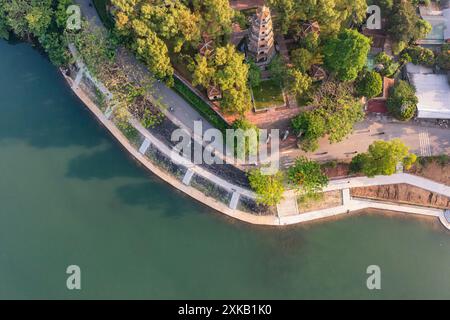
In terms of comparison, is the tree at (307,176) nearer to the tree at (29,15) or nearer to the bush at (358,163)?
the bush at (358,163)

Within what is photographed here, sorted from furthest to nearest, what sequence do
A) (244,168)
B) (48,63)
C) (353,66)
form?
(48,63) → (244,168) → (353,66)

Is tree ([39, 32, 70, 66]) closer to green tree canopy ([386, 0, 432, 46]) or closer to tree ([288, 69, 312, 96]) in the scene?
tree ([288, 69, 312, 96])

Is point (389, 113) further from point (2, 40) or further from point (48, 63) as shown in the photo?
point (2, 40)

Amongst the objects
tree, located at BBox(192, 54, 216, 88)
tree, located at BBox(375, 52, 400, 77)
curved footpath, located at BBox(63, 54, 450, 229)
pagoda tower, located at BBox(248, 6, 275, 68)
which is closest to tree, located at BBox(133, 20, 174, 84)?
tree, located at BBox(192, 54, 216, 88)

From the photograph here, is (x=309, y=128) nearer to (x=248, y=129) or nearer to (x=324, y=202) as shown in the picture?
(x=248, y=129)

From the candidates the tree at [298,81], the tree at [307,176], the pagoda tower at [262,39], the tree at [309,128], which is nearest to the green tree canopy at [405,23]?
the tree at [298,81]

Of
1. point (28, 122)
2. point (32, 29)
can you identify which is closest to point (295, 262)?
point (28, 122)
